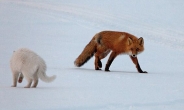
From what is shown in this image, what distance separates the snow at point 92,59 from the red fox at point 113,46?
30 cm

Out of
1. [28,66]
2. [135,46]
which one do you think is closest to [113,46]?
[135,46]

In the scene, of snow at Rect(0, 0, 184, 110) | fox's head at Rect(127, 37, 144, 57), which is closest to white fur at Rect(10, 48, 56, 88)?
snow at Rect(0, 0, 184, 110)

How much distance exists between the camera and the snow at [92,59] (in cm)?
646

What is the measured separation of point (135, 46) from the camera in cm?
1014

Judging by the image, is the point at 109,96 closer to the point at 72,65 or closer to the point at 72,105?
the point at 72,105

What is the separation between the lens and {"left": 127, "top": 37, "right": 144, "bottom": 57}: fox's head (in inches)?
398

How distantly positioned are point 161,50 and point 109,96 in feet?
29.7

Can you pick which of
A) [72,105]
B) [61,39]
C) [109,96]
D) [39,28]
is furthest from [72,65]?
[39,28]

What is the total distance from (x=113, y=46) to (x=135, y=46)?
0.60m

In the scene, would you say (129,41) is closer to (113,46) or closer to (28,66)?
(113,46)

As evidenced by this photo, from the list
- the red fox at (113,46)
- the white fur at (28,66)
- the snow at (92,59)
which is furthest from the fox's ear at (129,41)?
the white fur at (28,66)

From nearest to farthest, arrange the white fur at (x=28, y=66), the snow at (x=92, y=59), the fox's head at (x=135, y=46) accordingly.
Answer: the snow at (x=92, y=59) < the white fur at (x=28, y=66) < the fox's head at (x=135, y=46)

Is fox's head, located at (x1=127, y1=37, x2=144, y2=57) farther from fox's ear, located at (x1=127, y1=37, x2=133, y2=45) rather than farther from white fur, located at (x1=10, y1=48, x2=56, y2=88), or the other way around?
white fur, located at (x1=10, y1=48, x2=56, y2=88)

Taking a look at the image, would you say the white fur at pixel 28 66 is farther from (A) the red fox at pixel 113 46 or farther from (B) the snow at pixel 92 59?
(A) the red fox at pixel 113 46
